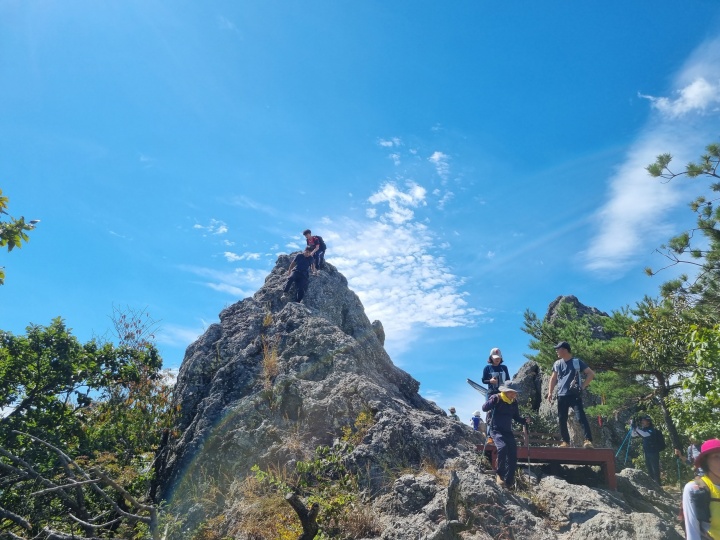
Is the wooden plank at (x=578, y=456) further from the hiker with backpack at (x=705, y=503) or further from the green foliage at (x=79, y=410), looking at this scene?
the green foliage at (x=79, y=410)

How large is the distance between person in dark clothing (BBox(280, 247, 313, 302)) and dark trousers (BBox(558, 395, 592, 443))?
7401 mm

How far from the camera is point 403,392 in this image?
11570mm

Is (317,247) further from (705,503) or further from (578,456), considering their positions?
(705,503)

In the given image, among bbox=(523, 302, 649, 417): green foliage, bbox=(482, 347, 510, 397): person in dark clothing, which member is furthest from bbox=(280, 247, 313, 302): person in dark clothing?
bbox=(523, 302, 649, 417): green foliage

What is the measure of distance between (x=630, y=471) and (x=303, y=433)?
5.75 m

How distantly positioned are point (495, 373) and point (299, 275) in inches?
285

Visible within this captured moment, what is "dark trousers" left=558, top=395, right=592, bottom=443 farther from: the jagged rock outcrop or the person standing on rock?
the jagged rock outcrop

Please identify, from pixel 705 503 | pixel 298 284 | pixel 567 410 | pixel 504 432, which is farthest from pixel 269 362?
pixel 705 503

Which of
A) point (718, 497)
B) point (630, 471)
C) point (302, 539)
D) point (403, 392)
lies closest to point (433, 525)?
point (302, 539)

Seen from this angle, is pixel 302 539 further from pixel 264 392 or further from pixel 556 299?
pixel 556 299

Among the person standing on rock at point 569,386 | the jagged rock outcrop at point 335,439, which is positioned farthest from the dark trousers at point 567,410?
the jagged rock outcrop at point 335,439

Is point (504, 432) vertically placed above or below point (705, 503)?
above

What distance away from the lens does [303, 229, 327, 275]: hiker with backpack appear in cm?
1470

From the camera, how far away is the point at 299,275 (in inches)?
542
